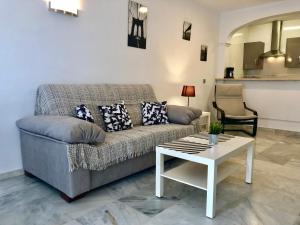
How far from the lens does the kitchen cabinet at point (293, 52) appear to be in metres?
5.94

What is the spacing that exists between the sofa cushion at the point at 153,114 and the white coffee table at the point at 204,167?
0.79 m

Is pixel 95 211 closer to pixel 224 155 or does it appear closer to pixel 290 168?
pixel 224 155

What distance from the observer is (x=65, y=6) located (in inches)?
103

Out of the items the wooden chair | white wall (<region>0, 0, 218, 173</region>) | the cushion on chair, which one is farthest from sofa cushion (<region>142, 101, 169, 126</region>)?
the cushion on chair

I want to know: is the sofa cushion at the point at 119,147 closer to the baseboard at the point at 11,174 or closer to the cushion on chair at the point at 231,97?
the baseboard at the point at 11,174

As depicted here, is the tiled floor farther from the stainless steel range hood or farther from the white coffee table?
the stainless steel range hood

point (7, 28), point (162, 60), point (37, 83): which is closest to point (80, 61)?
point (37, 83)

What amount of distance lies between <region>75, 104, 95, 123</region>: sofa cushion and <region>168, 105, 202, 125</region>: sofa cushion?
3.68 feet

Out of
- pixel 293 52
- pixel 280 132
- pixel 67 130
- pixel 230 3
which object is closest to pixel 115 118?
pixel 67 130

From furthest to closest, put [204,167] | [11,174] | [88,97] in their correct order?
[88,97], [11,174], [204,167]

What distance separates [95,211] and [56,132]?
657 millimetres

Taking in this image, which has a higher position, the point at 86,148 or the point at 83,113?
the point at 83,113

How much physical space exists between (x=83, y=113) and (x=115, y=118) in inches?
14.6

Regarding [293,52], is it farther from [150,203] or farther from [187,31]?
[150,203]
